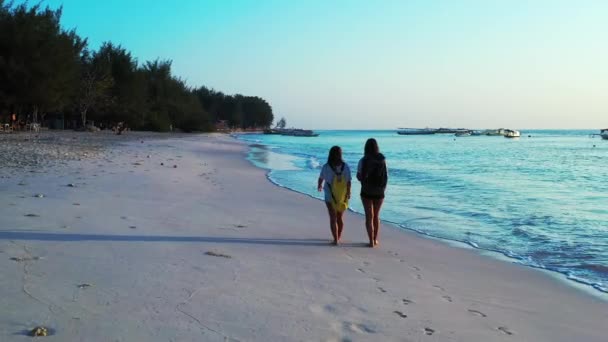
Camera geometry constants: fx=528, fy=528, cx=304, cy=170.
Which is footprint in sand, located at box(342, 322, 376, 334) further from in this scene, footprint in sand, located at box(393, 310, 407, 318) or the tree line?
the tree line

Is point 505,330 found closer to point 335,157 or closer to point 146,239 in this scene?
point 335,157

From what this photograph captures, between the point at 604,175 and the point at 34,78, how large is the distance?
36.1m

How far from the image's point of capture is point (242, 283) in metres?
5.30

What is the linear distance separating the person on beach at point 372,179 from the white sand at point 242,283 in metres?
0.56

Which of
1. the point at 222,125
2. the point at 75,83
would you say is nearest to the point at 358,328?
the point at 75,83

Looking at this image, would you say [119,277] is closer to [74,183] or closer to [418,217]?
[74,183]

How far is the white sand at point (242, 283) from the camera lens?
4055mm

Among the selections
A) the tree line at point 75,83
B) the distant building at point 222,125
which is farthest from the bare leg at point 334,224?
the distant building at point 222,125

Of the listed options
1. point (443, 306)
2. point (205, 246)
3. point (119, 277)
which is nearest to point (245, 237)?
point (205, 246)

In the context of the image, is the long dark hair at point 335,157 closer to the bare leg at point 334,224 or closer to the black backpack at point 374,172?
the black backpack at point 374,172

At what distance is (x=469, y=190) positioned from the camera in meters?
18.3

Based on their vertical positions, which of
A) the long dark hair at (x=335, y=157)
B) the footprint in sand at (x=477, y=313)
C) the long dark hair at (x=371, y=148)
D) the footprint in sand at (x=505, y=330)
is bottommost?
the footprint in sand at (x=477, y=313)

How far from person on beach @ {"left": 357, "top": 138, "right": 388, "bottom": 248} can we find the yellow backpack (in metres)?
0.27

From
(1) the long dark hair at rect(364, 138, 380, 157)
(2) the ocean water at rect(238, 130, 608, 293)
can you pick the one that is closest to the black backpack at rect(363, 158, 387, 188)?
(1) the long dark hair at rect(364, 138, 380, 157)
